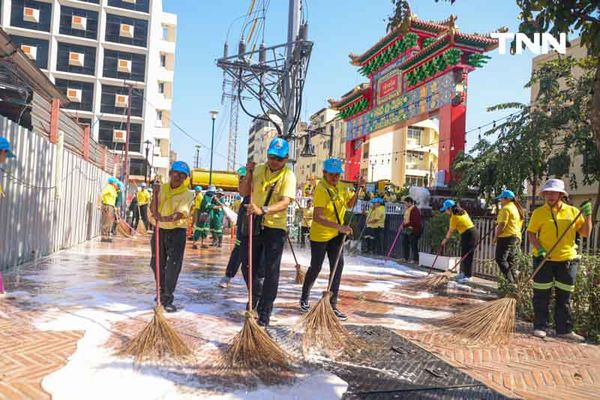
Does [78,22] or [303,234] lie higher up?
[78,22]

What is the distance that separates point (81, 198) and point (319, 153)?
55296mm

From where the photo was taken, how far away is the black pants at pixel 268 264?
4.89 meters

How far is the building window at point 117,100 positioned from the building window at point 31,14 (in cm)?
733

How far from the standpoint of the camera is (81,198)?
12.5m

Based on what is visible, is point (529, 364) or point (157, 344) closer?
point (157, 344)

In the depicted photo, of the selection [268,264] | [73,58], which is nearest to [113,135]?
[73,58]

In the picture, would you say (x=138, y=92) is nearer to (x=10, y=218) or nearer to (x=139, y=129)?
(x=139, y=129)

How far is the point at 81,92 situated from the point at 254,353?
49.0 m

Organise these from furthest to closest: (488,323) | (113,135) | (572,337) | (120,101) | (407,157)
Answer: (407,157)
(120,101)
(113,135)
(572,337)
(488,323)

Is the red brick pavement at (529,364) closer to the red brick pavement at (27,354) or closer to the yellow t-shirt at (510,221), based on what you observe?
the yellow t-shirt at (510,221)

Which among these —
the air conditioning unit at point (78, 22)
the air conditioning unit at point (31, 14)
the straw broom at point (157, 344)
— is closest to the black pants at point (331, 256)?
the straw broom at point (157, 344)

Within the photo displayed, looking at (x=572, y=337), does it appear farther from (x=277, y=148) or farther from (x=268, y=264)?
(x=277, y=148)

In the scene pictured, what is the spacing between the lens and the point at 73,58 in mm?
46906

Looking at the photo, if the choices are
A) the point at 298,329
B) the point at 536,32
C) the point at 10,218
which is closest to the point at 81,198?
the point at 10,218
